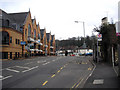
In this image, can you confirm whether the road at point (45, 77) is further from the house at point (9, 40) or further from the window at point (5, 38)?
the window at point (5, 38)

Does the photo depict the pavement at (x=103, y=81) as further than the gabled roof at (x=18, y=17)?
No

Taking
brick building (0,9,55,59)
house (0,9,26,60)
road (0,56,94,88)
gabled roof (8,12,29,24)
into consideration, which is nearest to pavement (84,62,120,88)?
road (0,56,94,88)

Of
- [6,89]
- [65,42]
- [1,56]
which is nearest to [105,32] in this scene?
[6,89]

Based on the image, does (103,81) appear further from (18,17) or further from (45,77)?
(18,17)

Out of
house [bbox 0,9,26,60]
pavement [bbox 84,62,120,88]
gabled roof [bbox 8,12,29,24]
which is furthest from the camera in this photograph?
gabled roof [bbox 8,12,29,24]

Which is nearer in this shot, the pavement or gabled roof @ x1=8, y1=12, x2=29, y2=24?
the pavement

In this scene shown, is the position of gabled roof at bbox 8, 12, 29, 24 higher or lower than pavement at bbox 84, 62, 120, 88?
higher

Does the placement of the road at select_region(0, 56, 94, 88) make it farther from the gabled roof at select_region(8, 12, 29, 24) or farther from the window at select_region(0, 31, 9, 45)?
the gabled roof at select_region(8, 12, 29, 24)

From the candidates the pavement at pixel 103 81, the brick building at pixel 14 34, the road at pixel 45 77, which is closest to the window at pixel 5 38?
the brick building at pixel 14 34

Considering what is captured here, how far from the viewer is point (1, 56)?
129ft

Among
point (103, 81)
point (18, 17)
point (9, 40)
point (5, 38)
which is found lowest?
point (103, 81)

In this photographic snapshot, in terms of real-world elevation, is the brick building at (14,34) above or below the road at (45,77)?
above

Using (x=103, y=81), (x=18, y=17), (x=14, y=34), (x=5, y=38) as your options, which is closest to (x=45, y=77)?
(x=103, y=81)

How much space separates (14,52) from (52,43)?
58150 mm
